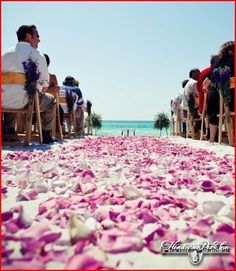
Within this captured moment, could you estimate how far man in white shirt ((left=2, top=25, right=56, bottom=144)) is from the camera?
19.2 ft

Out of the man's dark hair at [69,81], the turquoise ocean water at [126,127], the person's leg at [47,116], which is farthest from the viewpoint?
the turquoise ocean water at [126,127]

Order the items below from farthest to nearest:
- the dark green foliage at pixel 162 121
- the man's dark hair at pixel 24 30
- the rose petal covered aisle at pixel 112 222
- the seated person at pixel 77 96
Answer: the dark green foliage at pixel 162 121, the seated person at pixel 77 96, the man's dark hair at pixel 24 30, the rose petal covered aisle at pixel 112 222

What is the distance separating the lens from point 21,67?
5.93m

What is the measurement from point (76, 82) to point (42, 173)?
378 inches

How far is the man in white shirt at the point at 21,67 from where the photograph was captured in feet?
19.2

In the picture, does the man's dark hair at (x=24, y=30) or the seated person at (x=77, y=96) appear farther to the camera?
the seated person at (x=77, y=96)

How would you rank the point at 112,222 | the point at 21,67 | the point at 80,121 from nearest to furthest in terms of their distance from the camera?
the point at 112,222, the point at 21,67, the point at 80,121

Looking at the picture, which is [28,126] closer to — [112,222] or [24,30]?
[24,30]

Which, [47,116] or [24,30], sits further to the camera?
[47,116]

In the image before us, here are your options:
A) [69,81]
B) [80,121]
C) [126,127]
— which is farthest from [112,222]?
[126,127]

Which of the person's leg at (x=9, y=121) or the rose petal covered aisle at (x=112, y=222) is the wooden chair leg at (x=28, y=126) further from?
the rose petal covered aisle at (x=112, y=222)

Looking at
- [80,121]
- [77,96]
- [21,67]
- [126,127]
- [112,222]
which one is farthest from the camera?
[126,127]

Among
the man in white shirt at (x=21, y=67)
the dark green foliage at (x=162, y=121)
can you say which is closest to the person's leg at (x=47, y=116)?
the man in white shirt at (x=21, y=67)

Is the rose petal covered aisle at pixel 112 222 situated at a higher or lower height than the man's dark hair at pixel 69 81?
lower
